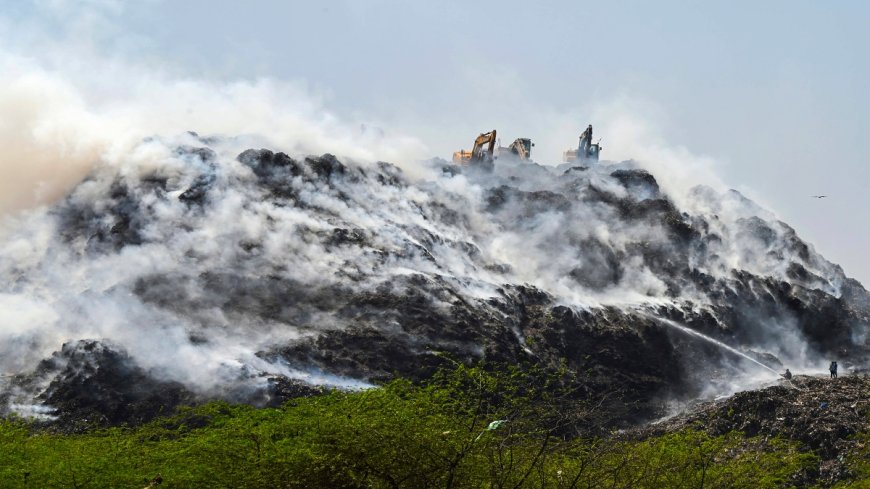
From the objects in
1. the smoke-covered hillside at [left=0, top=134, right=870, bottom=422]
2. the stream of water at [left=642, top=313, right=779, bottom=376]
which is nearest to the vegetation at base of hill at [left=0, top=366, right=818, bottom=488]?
the smoke-covered hillside at [left=0, top=134, right=870, bottom=422]

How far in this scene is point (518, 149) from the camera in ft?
432

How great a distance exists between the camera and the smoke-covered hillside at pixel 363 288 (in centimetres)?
6106

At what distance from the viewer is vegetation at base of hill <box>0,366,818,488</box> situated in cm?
2905

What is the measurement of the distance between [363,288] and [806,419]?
3266 cm

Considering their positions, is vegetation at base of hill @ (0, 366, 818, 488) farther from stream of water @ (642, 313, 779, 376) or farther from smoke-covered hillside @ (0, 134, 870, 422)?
stream of water @ (642, 313, 779, 376)

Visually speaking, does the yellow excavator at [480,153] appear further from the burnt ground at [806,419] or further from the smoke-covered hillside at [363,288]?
the burnt ground at [806,419]

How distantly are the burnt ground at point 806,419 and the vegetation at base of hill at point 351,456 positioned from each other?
11.6 m

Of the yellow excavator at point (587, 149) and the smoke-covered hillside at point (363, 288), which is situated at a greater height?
the yellow excavator at point (587, 149)

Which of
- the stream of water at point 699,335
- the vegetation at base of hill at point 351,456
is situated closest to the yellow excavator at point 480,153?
the stream of water at point 699,335

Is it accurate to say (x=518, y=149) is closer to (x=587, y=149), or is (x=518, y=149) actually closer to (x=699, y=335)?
(x=587, y=149)

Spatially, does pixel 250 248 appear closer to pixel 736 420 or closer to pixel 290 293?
pixel 290 293

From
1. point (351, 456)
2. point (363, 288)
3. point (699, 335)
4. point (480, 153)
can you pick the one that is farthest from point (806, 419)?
point (480, 153)

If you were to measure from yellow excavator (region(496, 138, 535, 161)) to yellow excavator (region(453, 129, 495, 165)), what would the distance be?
8330 millimetres

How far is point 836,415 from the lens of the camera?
181 feet
